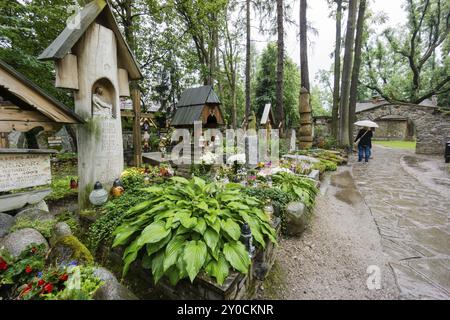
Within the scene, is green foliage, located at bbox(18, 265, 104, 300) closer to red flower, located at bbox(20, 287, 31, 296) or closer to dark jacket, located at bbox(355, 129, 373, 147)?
red flower, located at bbox(20, 287, 31, 296)

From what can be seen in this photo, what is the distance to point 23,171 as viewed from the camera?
3.29 m

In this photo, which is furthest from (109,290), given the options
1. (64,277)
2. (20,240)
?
(20,240)

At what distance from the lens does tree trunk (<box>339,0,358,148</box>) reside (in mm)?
11398

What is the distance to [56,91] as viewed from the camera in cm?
920

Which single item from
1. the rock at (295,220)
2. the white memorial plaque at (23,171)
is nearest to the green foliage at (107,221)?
the white memorial plaque at (23,171)

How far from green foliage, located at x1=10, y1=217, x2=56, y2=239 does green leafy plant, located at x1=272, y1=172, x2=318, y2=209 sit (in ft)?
13.0

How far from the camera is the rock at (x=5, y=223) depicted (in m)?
2.89

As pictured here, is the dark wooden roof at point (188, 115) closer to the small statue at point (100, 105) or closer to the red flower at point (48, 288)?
the small statue at point (100, 105)

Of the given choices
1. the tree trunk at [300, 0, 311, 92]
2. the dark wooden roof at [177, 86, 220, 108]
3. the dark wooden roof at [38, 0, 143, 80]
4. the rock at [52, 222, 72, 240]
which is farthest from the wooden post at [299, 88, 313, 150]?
the rock at [52, 222, 72, 240]

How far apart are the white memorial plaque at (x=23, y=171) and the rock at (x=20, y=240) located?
849 mm

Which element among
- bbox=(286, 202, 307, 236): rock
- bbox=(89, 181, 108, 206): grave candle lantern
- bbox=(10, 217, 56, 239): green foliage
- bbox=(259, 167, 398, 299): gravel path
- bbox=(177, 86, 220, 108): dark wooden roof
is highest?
bbox=(177, 86, 220, 108): dark wooden roof

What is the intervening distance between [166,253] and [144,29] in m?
15.5

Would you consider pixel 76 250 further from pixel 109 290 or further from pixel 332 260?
pixel 332 260
